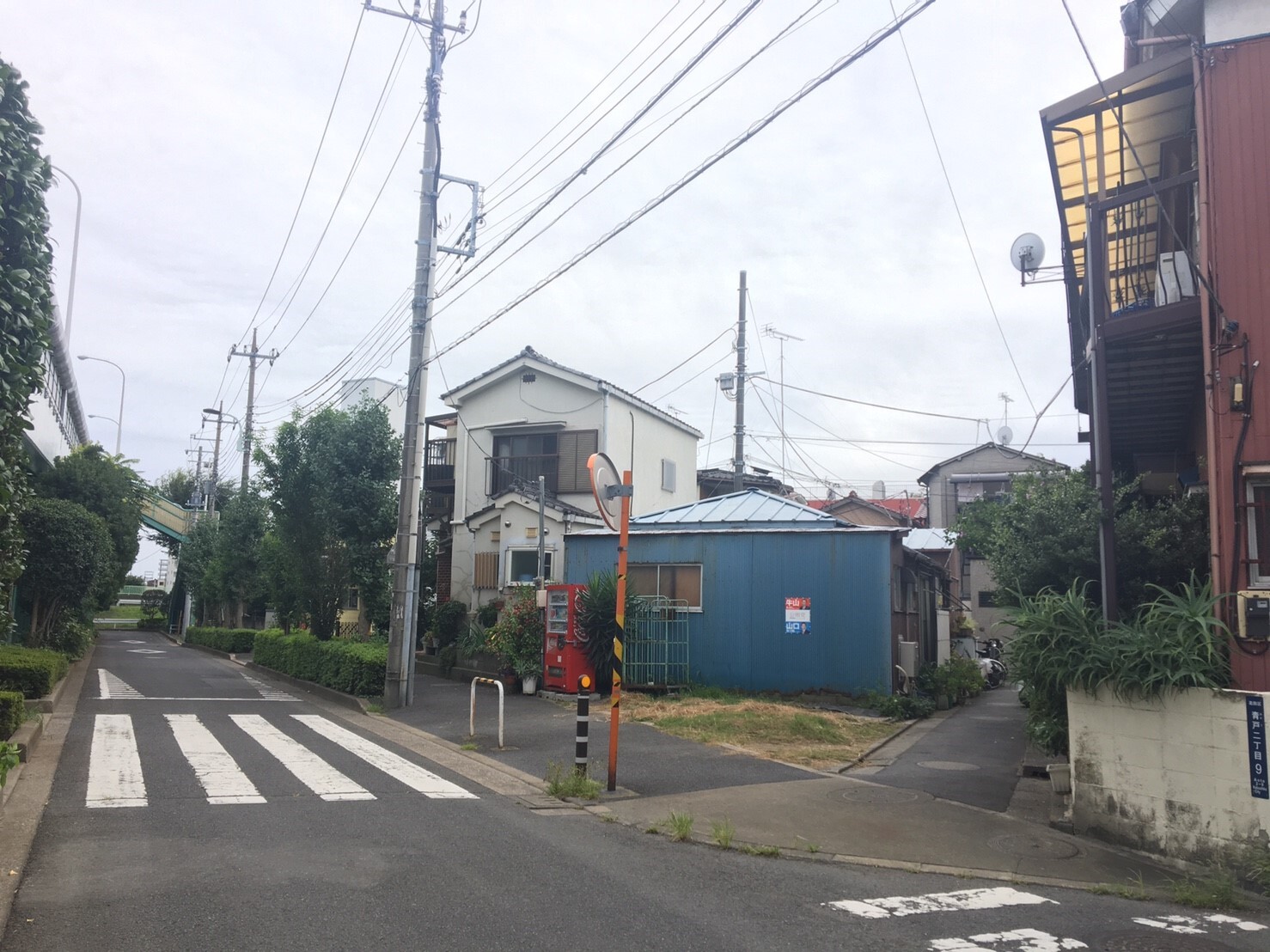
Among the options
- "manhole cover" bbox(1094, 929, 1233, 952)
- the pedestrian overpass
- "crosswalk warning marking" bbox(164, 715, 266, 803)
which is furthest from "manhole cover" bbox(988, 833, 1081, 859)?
the pedestrian overpass

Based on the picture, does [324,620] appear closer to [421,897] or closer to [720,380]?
[720,380]

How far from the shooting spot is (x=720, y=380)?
2741 centimetres

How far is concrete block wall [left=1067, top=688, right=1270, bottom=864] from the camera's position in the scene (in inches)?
267

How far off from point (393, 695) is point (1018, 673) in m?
10.8

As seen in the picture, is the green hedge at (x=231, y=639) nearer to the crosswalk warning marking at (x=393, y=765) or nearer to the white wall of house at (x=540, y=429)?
the white wall of house at (x=540, y=429)

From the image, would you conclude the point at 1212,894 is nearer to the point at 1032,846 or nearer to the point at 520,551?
the point at 1032,846

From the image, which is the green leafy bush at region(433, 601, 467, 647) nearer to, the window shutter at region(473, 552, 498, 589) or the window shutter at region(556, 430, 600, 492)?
the window shutter at region(473, 552, 498, 589)

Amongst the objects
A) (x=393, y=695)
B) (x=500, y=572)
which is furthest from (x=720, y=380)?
(x=393, y=695)

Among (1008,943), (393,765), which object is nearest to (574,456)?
(393,765)

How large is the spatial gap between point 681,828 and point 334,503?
14.9 meters

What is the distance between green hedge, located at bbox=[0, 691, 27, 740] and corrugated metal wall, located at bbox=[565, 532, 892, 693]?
35.1 feet

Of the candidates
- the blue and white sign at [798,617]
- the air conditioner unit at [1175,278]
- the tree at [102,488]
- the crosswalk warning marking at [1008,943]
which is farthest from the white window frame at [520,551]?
the crosswalk warning marking at [1008,943]

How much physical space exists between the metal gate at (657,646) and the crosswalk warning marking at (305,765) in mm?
6596

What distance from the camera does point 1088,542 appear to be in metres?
9.98
